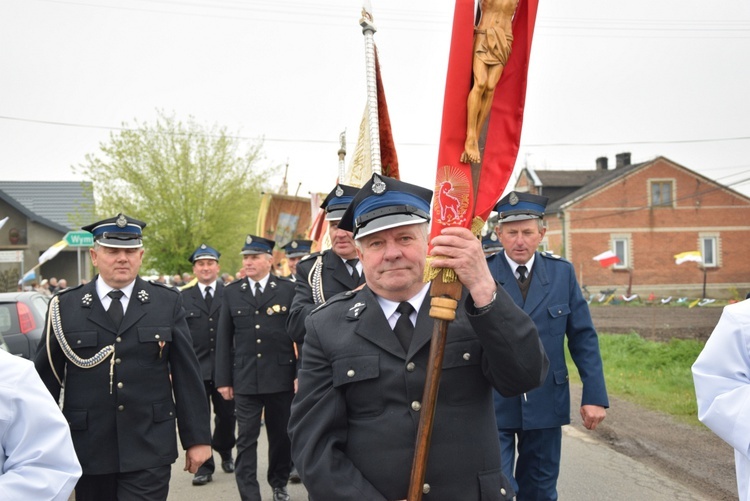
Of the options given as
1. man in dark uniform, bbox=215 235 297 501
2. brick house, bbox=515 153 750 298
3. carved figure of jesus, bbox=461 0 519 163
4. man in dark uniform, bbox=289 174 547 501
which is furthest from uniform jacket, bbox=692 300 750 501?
brick house, bbox=515 153 750 298

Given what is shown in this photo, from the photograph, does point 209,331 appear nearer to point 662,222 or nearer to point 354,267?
point 354,267

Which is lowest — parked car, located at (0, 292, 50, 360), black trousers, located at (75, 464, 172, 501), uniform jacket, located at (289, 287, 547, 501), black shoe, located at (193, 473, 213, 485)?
black shoe, located at (193, 473, 213, 485)

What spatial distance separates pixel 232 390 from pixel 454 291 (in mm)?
5222

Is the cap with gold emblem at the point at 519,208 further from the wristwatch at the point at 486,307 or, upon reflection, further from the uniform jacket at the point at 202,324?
the uniform jacket at the point at 202,324

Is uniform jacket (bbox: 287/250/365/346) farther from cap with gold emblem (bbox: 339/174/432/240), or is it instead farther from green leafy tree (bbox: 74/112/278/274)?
green leafy tree (bbox: 74/112/278/274)

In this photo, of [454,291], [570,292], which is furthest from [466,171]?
[570,292]

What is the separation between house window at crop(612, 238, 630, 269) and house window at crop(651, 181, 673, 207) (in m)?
3.17

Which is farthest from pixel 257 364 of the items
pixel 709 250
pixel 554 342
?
pixel 709 250

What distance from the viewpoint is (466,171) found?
98.9 inches

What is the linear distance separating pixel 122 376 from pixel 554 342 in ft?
9.18

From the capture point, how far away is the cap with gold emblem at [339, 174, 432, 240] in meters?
2.69

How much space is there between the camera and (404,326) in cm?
273

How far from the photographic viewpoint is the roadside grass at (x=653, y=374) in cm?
973

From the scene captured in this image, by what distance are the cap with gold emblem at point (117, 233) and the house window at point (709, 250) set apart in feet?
160
